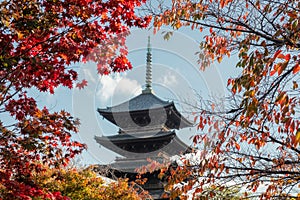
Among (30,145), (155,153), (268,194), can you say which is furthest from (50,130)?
(155,153)

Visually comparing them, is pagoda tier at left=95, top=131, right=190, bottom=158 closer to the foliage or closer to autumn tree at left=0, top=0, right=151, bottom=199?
the foliage

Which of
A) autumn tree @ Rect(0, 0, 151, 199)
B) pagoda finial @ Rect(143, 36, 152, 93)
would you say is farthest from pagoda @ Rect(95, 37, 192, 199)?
autumn tree @ Rect(0, 0, 151, 199)

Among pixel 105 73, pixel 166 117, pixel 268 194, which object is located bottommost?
→ pixel 268 194

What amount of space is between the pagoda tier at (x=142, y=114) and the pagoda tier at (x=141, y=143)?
27.8 inches

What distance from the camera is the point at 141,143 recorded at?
20562 mm

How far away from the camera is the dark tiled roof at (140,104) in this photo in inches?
827

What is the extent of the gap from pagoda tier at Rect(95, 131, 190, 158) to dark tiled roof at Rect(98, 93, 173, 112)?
150 centimetres

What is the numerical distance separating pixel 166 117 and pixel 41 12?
56.8ft

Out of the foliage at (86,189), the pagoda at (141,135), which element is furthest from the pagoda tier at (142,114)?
the foliage at (86,189)

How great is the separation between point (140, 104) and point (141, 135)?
2.00 meters

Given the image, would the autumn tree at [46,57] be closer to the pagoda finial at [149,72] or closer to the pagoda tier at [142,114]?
the pagoda tier at [142,114]

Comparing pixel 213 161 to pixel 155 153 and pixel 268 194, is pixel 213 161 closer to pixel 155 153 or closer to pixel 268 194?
pixel 268 194

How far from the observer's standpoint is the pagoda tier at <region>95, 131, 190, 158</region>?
20.0 meters

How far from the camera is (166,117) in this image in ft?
70.8
